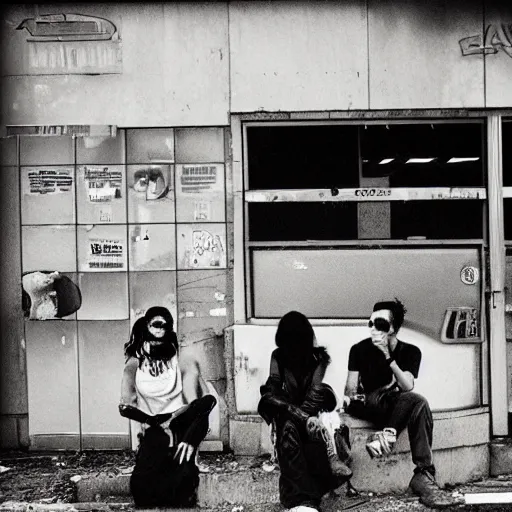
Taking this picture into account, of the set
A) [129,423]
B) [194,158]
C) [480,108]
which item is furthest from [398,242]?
[129,423]

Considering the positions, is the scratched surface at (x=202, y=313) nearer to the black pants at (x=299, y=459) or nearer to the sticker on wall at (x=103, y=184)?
the sticker on wall at (x=103, y=184)

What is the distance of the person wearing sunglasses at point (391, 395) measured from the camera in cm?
646

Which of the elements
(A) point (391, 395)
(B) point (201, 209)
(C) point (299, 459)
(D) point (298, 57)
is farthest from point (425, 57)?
(C) point (299, 459)

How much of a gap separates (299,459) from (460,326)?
1.80 meters

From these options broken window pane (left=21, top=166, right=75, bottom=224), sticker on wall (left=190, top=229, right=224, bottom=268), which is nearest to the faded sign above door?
broken window pane (left=21, top=166, right=75, bottom=224)

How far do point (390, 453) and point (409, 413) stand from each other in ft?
1.16

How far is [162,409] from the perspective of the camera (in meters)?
6.55

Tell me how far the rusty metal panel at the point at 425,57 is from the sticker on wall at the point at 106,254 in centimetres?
230

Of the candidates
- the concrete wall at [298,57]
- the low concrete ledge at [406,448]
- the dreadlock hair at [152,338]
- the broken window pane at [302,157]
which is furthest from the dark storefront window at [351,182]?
the low concrete ledge at [406,448]

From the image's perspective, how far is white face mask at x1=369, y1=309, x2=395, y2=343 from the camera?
686 centimetres

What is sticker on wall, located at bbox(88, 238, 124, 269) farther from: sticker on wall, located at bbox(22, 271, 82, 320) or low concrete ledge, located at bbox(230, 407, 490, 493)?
low concrete ledge, located at bbox(230, 407, 490, 493)

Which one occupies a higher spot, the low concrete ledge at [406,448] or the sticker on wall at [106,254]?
the sticker on wall at [106,254]

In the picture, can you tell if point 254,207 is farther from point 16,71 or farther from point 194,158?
point 16,71

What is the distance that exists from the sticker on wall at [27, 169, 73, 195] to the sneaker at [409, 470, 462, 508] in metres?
3.42
